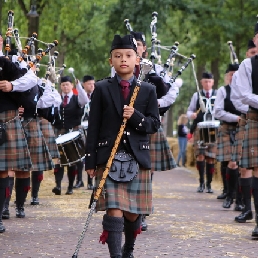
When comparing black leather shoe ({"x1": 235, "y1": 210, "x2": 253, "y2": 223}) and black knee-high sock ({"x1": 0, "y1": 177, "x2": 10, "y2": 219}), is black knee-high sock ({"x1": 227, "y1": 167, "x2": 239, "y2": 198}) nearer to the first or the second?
black leather shoe ({"x1": 235, "y1": 210, "x2": 253, "y2": 223})

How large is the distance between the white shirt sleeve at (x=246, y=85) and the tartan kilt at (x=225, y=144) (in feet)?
10.9

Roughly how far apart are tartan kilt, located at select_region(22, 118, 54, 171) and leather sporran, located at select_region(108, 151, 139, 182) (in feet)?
13.0

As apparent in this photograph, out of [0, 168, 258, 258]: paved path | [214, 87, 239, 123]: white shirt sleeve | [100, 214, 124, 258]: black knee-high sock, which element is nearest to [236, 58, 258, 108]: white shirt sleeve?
[0, 168, 258, 258]: paved path

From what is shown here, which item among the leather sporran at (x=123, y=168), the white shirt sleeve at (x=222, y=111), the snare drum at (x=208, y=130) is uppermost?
the white shirt sleeve at (x=222, y=111)

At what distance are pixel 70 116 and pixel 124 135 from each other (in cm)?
762

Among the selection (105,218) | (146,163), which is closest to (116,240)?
(105,218)

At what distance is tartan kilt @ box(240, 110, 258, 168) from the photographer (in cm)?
751

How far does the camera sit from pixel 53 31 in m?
22.0

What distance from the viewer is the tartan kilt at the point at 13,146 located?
7512 mm

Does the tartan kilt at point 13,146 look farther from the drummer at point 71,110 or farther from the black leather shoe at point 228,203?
the drummer at point 71,110

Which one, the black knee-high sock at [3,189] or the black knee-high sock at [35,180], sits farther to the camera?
the black knee-high sock at [35,180]

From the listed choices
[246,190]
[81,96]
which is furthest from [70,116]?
[246,190]

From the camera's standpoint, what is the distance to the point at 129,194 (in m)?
5.61

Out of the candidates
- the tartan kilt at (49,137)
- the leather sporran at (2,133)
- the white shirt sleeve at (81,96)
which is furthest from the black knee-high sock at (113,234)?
the white shirt sleeve at (81,96)
